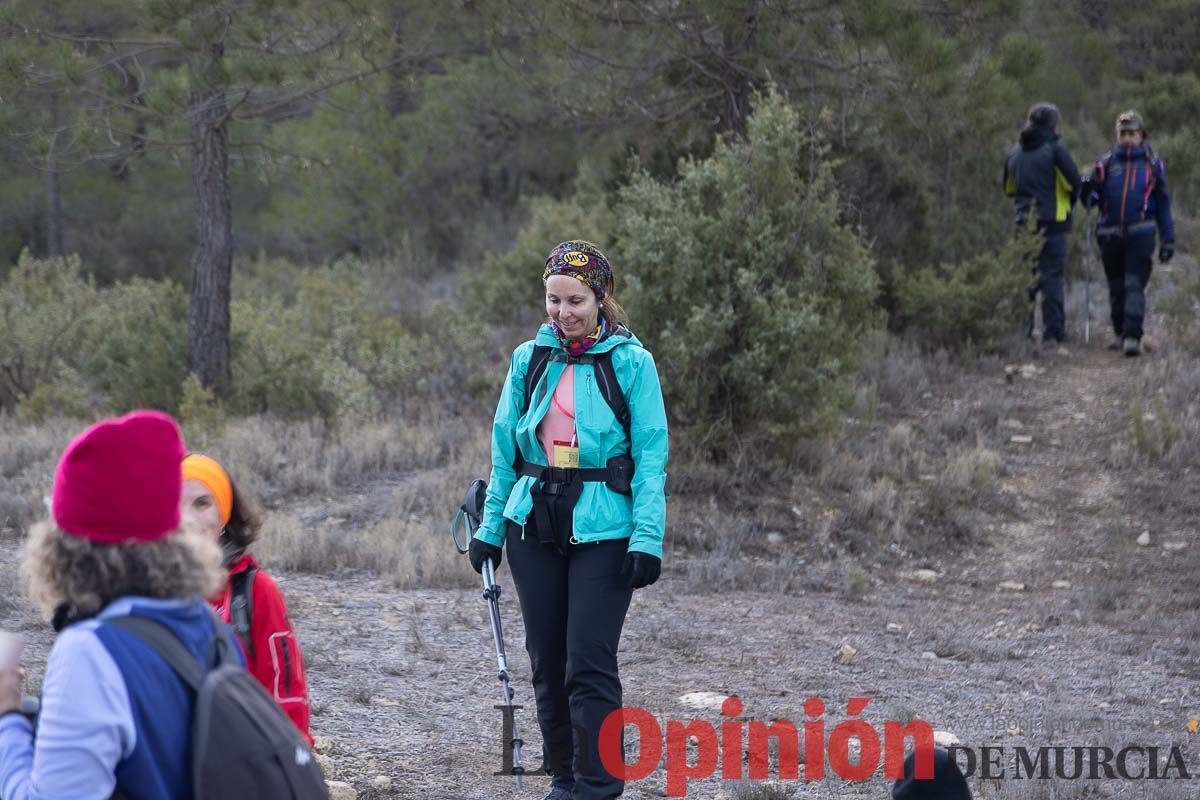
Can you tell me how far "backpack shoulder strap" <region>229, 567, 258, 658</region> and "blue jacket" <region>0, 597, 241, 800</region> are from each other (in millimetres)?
822

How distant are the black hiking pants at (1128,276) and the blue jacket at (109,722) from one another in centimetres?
1052

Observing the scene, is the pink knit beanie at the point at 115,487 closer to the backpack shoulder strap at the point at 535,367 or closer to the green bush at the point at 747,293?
the backpack shoulder strap at the point at 535,367

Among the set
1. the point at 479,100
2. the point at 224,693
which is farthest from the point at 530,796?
the point at 479,100

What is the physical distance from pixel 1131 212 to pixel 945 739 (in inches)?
295

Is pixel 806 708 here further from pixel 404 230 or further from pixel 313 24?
pixel 404 230

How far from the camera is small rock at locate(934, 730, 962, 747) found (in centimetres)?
475

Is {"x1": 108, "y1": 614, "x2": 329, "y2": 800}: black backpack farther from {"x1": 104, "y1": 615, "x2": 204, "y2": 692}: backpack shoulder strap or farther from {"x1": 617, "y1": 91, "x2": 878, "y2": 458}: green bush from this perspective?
{"x1": 617, "y1": 91, "x2": 878, "y2": 458}: green bush

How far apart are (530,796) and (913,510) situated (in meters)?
4.86

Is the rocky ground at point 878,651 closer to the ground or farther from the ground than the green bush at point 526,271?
closer to the ground

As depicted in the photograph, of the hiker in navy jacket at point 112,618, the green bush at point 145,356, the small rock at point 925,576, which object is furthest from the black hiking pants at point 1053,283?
the hiker in navy jacket at point 112,618

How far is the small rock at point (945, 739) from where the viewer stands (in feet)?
15.6

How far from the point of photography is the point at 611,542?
3.82 m

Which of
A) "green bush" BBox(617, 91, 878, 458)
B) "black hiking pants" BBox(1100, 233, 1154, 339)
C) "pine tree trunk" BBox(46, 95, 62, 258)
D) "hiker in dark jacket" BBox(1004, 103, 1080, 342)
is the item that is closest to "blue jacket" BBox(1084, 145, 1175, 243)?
"black hiking pants" BBox(1100, 233, 1154, 339)

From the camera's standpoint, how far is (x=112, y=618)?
2.01 metres
